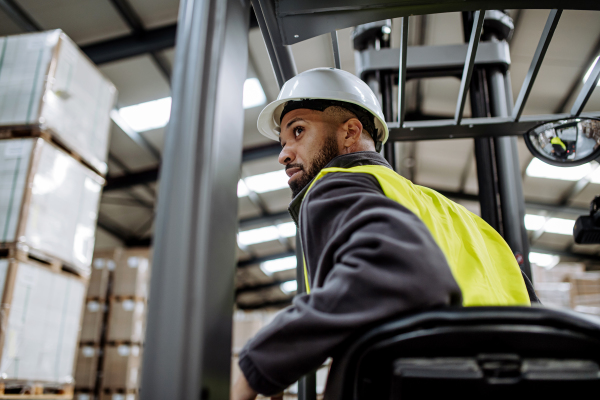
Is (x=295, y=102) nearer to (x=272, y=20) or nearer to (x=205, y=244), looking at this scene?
(x=272, y=20)

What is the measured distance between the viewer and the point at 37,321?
3.10 m

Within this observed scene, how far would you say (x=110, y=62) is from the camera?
20.3ft

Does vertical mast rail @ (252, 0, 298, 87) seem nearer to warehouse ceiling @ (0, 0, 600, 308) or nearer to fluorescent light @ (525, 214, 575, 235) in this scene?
warehouse ceiling @ (0, 0, 600, 308)

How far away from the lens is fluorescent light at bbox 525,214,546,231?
11.1 meters

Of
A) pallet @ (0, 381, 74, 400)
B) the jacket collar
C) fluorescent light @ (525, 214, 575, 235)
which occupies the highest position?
fluorescent light @ (525, 214, 575, 235)

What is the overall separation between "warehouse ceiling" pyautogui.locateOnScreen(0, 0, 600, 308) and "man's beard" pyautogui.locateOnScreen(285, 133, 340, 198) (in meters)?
3.24

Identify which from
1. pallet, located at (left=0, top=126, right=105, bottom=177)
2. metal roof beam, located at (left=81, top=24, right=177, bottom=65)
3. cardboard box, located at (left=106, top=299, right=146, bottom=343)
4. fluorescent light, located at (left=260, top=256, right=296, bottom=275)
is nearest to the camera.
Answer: pallet, located at (left=0, top=126, right=105, bottom=177)

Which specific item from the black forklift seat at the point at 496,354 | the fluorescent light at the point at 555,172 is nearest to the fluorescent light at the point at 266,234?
the fluorescent light at the point at 555,172

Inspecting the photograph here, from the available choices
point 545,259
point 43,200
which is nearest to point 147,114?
point 43,200

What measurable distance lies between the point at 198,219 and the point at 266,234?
504 inches

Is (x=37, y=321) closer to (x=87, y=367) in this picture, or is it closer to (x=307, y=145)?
(x=307, y=145)

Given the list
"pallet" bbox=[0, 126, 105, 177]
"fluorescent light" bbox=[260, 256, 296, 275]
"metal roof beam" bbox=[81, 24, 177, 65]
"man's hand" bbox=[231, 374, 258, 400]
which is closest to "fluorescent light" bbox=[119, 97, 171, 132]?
"metal roof beam" bbox=[81, 24, 177, 65]

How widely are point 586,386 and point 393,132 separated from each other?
1.20m

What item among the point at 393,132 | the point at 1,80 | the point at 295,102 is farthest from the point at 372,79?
the point at 1,80
